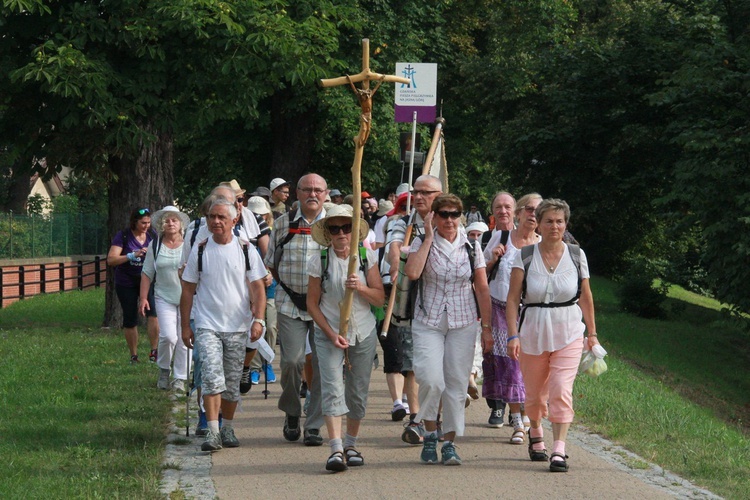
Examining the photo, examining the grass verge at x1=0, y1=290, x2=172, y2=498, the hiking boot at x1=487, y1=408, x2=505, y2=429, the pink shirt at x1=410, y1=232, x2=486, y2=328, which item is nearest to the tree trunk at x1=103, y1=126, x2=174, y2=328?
the grass verge at x1=0, y1=290, x2=172, y2=498

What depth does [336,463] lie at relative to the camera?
7.62 metres

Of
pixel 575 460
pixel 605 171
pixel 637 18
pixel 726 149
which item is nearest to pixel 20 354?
pixel 575 460

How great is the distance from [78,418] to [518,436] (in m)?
3.64

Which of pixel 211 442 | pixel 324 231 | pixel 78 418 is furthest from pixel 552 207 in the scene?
pixel 78 418

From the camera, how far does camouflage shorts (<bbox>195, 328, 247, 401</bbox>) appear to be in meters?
8.20

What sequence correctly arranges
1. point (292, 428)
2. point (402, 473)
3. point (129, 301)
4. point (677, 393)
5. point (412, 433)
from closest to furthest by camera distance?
point (402, 473)
point (412, 433)
point (292, 428)
point (129, 301)
point (677, 393)

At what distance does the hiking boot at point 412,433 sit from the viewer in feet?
28.9

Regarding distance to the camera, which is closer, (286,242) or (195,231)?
(286,242)

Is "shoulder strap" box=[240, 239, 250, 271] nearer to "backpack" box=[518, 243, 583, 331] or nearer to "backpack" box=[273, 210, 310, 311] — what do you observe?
"backpack" box=[273, 210, 310, 311]

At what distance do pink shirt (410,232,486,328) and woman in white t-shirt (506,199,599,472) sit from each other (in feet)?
1.07

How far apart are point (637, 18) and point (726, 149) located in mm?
11449

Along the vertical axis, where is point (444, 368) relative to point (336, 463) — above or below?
above

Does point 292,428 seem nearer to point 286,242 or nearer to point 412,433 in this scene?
point 412,433

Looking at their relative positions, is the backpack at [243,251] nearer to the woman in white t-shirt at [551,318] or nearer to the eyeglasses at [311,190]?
the eyeglasses at [311,190]
